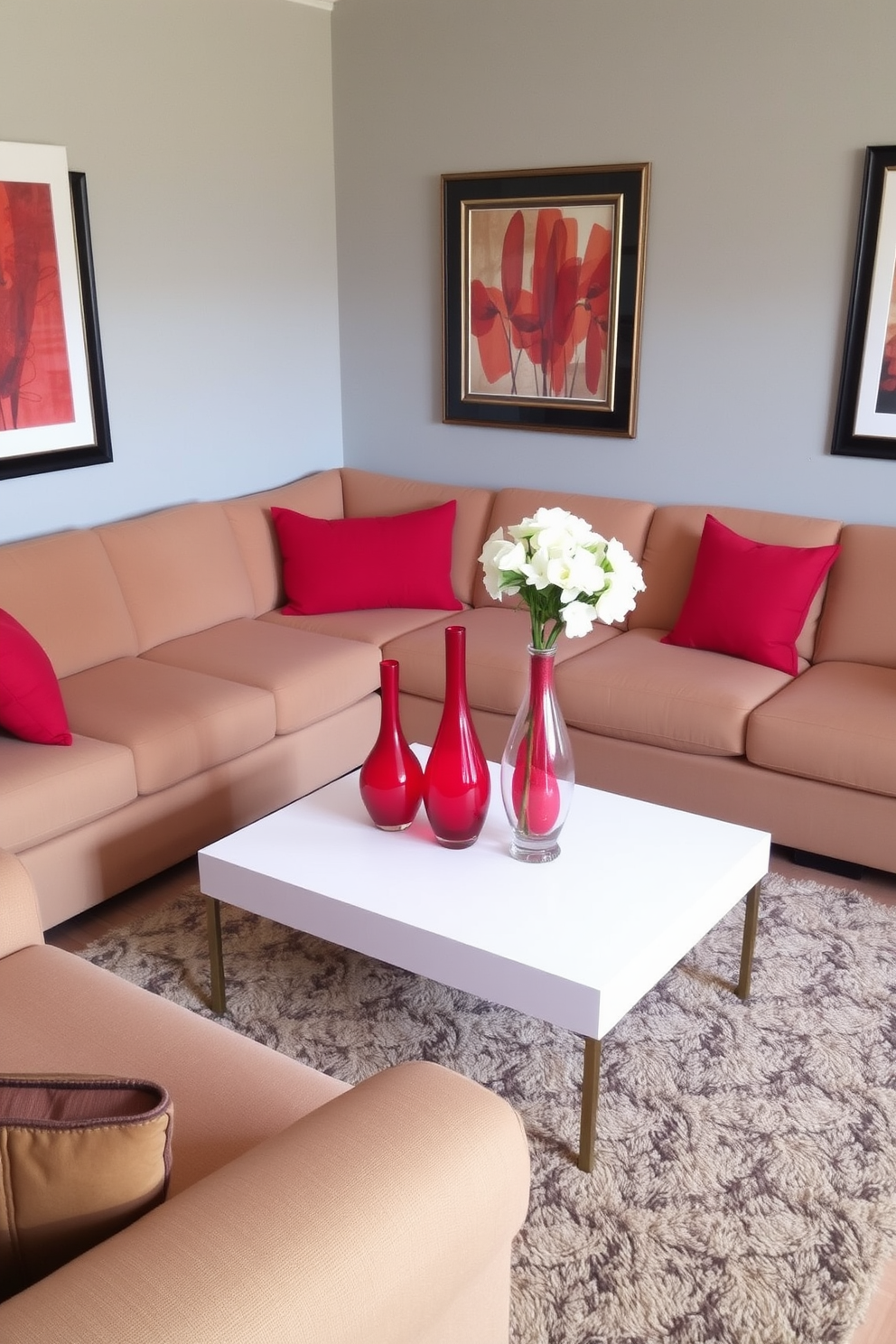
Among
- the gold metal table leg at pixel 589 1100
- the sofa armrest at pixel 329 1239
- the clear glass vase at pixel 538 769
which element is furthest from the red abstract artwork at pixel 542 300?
the sofa armrest at pixel 329 1239

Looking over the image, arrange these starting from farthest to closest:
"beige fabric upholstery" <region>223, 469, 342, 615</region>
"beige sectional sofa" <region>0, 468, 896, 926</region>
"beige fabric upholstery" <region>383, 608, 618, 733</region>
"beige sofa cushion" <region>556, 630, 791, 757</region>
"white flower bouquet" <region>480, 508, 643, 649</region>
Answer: "beige fabric upholstery" <region>223, 469, 342, 615</region> → "beige fabric upholstery" <region>383, 608, 618, 733</region> → "beige sofa cushion" <region>556, 630, 791, 757</region> → "beige sectional sofa" <region>0, 468, 896, 926</region> → "white flower bouquet" <region>480, 508, 643, 649</region>

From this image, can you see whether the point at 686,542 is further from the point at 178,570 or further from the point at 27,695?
the point at 27,695

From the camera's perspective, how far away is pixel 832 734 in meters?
3.13

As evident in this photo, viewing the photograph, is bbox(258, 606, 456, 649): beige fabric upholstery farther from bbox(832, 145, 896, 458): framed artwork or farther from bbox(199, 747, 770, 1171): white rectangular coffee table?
bbox(832, 145, 896, 458): framed artwork

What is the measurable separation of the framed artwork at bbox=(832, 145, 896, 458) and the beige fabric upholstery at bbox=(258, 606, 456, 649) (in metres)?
1.49

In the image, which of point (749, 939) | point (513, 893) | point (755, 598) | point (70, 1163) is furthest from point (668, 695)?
point (70, 1163)

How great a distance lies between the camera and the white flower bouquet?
7.40 ft

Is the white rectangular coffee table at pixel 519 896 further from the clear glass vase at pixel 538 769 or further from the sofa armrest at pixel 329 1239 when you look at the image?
the sofa armrest at pixel 329 1239

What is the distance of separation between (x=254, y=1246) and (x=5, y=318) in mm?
3091

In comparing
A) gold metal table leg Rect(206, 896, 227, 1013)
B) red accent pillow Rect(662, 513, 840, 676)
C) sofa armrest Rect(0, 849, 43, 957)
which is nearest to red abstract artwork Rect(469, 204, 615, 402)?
red accent pillow Rect(662, 513, 840, 676)

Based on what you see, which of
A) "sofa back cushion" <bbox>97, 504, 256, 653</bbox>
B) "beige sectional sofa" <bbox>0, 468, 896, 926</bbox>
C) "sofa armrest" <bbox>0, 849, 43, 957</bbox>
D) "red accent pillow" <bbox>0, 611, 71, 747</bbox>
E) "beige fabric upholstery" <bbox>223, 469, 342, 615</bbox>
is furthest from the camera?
"beige fabric upholstery" <bbox>223, 469, 342, 615</bbox>

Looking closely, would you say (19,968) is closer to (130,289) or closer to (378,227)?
(130,289)

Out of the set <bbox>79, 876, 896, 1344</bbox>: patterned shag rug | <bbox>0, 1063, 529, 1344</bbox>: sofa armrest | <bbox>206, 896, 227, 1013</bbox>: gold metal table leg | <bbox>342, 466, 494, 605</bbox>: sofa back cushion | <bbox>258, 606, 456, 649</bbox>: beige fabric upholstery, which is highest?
<bbox>342, 466, 494, 605</bbox>: sofa back cushion

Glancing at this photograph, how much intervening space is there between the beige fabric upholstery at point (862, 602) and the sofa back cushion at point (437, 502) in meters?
1.27
